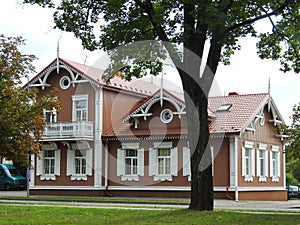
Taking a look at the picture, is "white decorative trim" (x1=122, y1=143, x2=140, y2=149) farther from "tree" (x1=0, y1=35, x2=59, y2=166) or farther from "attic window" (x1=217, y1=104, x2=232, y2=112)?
"tree" (x1=0, y1=35, x2=59, y2=166)

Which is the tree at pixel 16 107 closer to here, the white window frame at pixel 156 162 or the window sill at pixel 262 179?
the white window frame at pixel 156 162

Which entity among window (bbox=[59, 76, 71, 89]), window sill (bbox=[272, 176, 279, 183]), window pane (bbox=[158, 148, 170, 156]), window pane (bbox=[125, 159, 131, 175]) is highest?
window (bbox=[59, 76, 71, 89])

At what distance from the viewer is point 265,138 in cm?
3969

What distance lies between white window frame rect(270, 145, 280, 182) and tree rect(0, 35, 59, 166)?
20213 mm

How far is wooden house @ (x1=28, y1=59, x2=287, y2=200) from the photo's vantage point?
35.8 m

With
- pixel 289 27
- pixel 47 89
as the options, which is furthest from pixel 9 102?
pixel 47 89

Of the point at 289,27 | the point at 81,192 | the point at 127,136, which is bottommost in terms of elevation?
the point at 81,192

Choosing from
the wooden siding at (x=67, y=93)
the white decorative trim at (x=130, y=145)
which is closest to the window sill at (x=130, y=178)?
the white decorative trim at (x=130, y=145)

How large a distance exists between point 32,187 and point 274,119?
17.2m

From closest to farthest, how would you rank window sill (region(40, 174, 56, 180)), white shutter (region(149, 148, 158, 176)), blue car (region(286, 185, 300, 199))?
1. white shutter (region(149, 148, 158, 176))
2. window sill (region(40, 174, 56, 180))
3. blue car (region(286, 185, 300, 199))

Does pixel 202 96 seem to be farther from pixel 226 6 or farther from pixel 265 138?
pixel 265 138

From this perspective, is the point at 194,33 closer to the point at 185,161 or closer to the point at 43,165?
the point at 185,161

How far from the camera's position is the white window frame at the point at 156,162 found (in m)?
36.6

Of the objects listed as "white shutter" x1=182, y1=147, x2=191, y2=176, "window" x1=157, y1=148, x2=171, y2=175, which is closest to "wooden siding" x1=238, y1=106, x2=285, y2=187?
"white shutter" x1=182, y1=147, x2=191, y2=176
